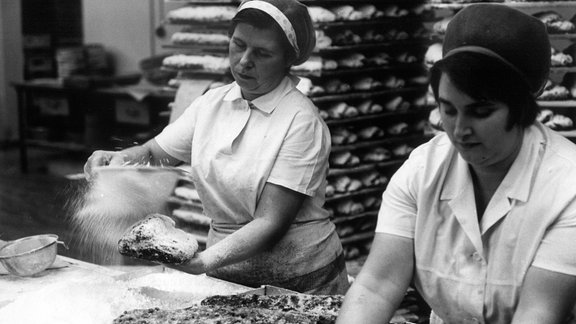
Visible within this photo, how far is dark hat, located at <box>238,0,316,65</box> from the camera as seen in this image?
2518 mm

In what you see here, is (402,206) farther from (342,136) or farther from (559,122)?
(342,136)

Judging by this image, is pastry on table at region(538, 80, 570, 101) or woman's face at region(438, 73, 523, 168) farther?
pastry on table at region(538, 80, 570, 101)

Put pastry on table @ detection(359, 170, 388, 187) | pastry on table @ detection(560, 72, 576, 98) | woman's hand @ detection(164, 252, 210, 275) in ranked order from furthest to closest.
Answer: pastry on table @ detection(359, 170, 388, 187) → pastry on table @ detection(560, 72, 576, 98) → woman's hand @ detection(164, 252, 210, 275)

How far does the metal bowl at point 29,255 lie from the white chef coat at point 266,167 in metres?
0.57

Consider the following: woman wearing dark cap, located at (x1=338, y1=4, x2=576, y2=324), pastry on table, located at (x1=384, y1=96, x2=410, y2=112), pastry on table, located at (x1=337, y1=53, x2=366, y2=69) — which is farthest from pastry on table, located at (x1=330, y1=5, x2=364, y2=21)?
woman wearing dark cap, located at (x1=338, y1=4, x2=576, y2=324)

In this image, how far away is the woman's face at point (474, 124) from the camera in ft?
5.27

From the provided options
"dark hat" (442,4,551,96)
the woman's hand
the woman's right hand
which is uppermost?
"dark hat" (442,4,551,96)

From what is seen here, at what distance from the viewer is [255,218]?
262 cm

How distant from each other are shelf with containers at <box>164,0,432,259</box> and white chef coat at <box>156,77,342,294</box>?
4.82ft

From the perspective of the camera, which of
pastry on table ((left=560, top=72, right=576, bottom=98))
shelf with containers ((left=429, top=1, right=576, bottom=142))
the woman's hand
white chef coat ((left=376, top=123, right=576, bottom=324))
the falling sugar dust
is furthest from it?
pastry on table ((left=560, top=72, right=576, bottom=98))

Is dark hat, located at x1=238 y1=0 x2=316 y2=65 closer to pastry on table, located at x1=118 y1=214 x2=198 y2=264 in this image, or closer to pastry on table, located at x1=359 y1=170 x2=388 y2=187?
pastry on table, located at x1=118 y1=214 x2=198 y2=264

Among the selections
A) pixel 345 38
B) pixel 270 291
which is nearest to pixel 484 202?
pixel 270 291

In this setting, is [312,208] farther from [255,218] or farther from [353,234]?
[353,234]

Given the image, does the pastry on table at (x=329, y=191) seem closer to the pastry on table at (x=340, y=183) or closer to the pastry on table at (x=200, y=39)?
the pastry on table at (x=340, y=183)
